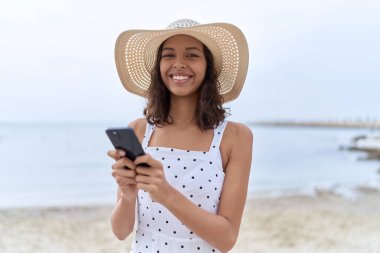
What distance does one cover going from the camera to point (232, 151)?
1.55 m

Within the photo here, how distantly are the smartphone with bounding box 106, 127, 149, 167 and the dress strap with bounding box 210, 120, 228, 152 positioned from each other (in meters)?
0.36

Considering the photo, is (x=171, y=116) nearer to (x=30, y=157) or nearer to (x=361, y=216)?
(x=361, y=216)

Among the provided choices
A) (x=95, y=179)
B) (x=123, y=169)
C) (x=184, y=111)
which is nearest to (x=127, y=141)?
(x=123, y=169)

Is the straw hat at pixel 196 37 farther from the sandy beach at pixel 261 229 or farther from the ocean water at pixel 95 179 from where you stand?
the ocean water at pixel 95 179

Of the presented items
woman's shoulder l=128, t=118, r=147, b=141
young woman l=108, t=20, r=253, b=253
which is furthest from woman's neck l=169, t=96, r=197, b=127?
woman's shoulder l=128, t=118, r=147, b=141

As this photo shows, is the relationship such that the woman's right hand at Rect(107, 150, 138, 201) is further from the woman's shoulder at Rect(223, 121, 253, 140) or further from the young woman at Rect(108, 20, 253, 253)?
the woman's shoulder at Rect(223, 121, 253, 140)

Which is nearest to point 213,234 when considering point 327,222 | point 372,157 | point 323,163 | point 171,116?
point 171,116

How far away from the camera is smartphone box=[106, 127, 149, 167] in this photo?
1.21m

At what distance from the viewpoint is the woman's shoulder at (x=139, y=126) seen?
167 centimetres

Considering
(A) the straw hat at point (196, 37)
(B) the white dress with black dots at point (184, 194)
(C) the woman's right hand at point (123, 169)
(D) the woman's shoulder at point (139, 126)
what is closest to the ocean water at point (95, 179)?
(A) the straw hat at point (196, 37)

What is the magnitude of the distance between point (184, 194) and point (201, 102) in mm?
305

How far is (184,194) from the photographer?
1505mm

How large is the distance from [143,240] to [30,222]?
6.54 m

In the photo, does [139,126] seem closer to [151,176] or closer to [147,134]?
[147,134]
